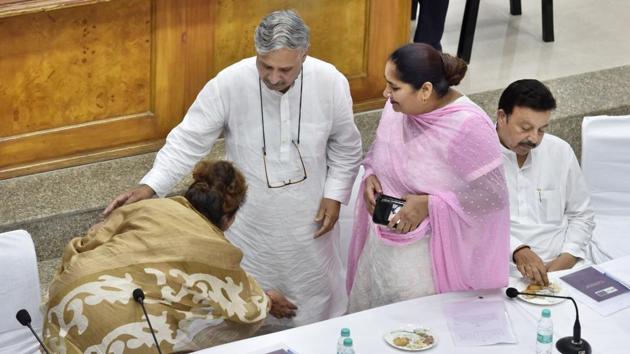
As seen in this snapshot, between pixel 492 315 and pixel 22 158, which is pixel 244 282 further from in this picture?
pixel 22 158

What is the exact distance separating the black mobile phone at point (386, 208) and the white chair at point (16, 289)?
3.50ft

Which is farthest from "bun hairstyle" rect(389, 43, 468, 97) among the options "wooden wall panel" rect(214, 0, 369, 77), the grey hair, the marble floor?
the marble floor

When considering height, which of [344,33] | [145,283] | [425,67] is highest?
[425,67]

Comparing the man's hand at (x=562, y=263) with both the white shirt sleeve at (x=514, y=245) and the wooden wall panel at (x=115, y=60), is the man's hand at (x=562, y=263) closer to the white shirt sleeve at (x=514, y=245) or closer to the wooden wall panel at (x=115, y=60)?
the white shirt sleeve at (x=514, y=245)

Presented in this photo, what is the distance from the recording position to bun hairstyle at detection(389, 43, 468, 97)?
3.71 metres

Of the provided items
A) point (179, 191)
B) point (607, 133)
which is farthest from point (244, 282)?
point (607, 133)

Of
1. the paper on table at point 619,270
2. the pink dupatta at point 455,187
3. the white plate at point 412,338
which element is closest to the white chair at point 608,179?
the paper on table at point 619,270

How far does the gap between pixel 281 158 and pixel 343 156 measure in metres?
0.25

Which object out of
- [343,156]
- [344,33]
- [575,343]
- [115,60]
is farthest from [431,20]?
[575,343]

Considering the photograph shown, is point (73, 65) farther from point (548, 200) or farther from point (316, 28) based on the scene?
point (548, 200)

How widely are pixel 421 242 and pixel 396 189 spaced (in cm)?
19

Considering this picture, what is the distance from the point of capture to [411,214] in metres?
3.79

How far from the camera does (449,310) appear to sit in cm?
375

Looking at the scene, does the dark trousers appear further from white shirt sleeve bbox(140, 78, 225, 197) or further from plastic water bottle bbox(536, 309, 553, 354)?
plastic water bottle bbox(536, 309, 553, 354)
